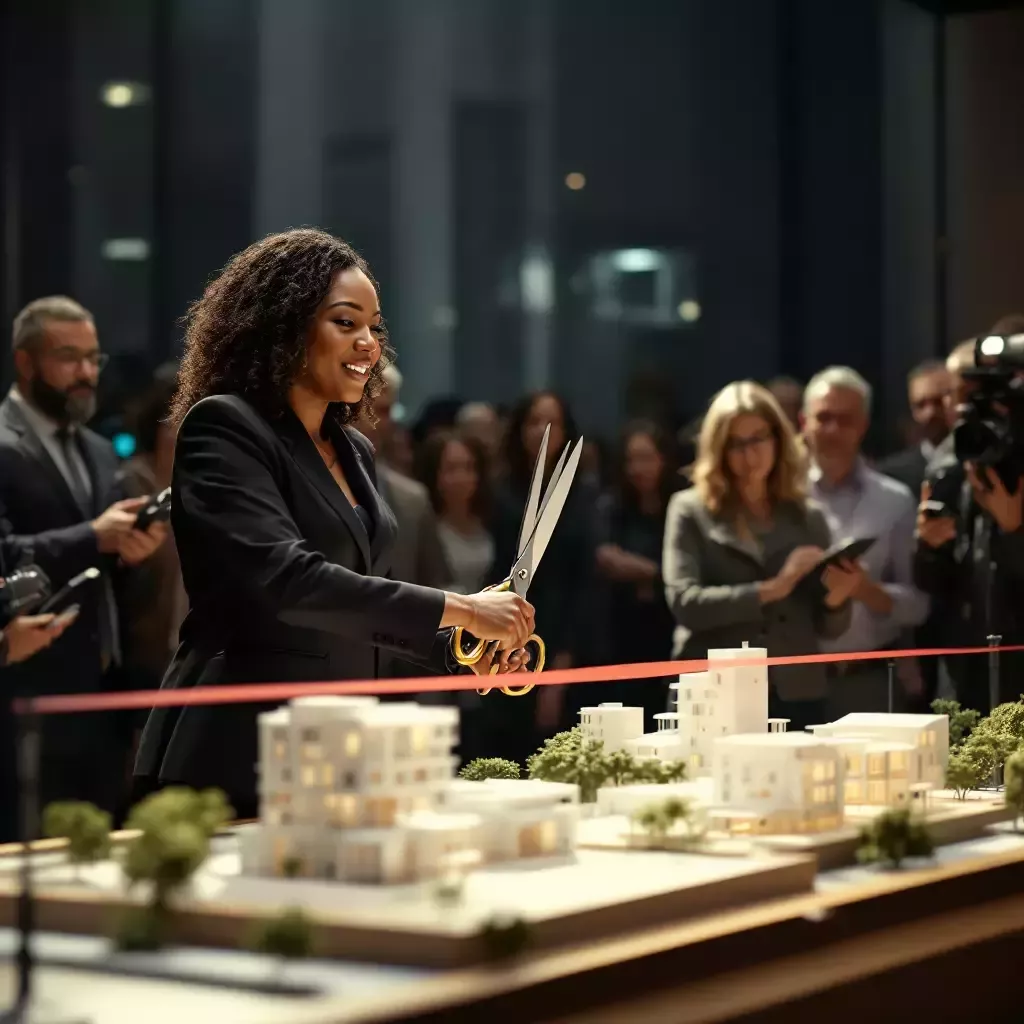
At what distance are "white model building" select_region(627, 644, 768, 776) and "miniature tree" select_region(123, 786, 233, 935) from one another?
0.84 meters

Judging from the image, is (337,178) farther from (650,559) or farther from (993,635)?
(993,635)

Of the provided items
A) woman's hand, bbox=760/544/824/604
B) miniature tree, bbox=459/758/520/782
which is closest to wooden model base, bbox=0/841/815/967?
miniature tree, bbox=459/758/520/782

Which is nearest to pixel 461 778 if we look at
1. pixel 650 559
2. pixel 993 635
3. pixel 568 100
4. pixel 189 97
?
pixel 993 635

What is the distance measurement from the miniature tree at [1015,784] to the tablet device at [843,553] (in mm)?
2193

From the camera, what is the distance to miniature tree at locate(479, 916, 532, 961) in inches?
77.2

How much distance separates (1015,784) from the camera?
9.82 ft

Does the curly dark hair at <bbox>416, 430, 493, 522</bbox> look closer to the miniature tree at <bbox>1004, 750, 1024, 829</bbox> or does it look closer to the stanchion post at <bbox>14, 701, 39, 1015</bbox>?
the miniature tree at <bbox>1004, 750, 1024, 829</bbox>

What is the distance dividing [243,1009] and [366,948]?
0.16m

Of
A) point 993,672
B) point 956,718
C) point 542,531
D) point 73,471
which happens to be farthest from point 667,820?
point 73,471

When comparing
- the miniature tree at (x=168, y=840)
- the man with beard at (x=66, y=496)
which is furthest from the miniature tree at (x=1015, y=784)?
the man with beard at (x=66, y=496)

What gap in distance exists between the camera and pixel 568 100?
846 centimetres

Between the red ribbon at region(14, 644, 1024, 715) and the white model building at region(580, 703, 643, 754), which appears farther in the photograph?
the white model building at region(580, 703, 643, 754)

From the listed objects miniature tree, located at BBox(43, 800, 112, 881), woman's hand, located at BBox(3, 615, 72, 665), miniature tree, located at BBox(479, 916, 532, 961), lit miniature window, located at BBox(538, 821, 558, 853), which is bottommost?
miniature tree, located at BBox(479, 916, 532, 961)

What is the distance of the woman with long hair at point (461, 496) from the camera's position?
611 centimetres
